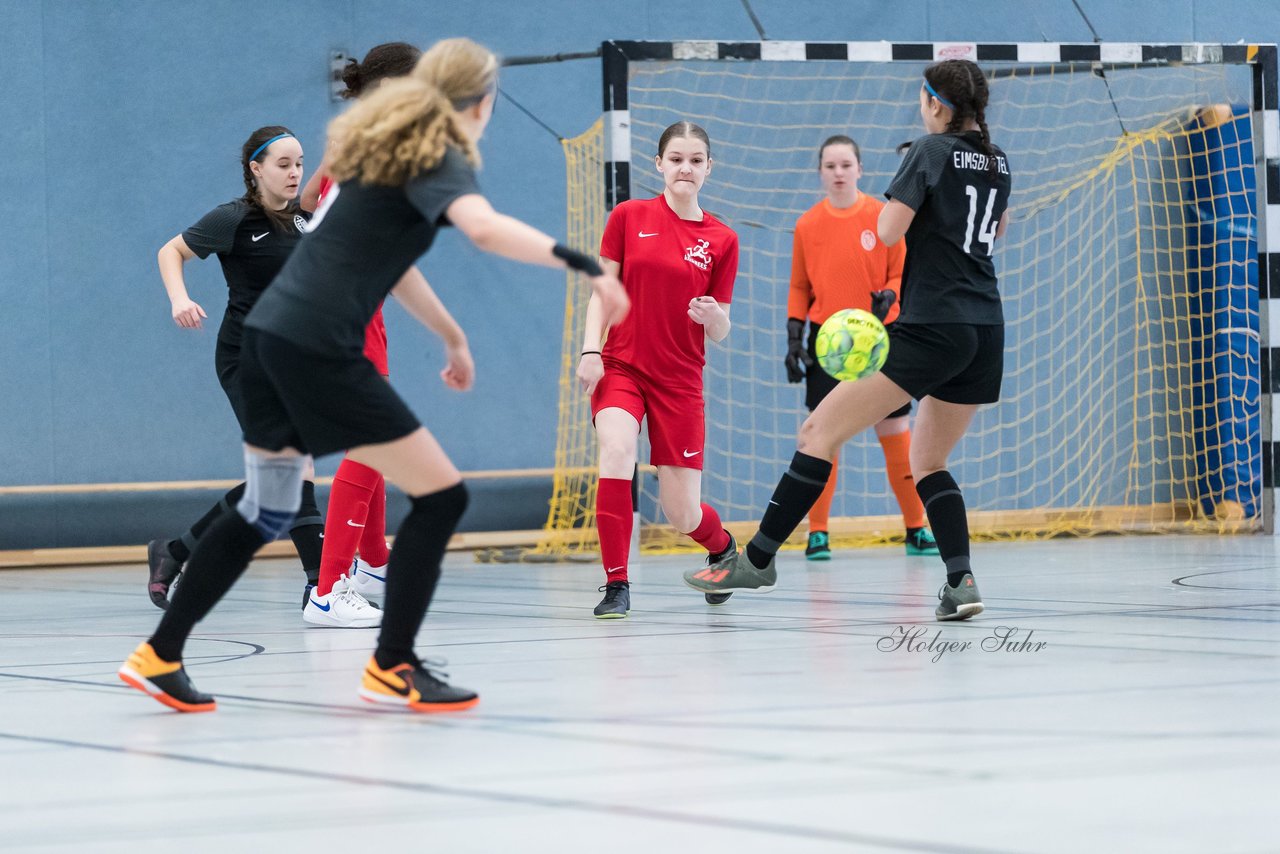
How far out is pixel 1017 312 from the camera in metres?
11.4

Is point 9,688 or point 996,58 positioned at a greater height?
point 996,58

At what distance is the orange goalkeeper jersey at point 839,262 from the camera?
870 centimetres

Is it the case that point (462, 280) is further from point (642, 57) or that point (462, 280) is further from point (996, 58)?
point (996, 58)

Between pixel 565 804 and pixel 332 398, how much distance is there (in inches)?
48.4

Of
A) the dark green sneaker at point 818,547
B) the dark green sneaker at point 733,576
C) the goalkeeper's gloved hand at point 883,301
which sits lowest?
the dark green sneaker at point 818,547

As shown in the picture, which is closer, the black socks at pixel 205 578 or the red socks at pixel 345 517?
the black socks at pixel 205 578

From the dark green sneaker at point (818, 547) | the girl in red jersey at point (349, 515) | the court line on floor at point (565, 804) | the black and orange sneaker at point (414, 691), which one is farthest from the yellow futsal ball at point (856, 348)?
the dark green sneaker at point (818, 547)

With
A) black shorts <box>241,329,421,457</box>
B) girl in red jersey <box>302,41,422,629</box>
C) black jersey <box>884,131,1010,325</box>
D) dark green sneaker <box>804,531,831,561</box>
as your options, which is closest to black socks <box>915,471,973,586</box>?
black jersey <box>884,131,1010,325</box>

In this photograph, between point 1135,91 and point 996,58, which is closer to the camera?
point 996,58

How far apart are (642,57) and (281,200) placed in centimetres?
336

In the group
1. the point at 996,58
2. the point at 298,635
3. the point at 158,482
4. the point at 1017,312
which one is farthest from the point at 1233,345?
the point at 298,635

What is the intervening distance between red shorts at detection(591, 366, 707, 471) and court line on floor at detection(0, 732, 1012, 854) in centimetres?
282

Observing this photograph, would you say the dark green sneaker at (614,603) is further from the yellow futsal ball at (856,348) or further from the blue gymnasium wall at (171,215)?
the blue gymnasium wall at (171,215)

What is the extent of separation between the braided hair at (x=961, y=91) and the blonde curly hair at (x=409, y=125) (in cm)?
199
